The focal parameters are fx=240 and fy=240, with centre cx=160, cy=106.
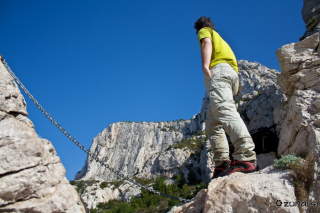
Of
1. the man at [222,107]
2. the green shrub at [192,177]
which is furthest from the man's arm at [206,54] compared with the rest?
the green shrub at [192,177]

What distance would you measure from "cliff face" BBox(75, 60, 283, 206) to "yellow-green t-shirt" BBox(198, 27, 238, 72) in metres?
30.1

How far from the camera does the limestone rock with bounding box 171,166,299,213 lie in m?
2.37

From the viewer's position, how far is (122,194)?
226ft

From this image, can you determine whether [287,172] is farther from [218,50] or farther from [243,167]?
[218,50]

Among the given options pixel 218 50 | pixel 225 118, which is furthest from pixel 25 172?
pixel 218 50

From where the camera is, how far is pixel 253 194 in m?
2.50

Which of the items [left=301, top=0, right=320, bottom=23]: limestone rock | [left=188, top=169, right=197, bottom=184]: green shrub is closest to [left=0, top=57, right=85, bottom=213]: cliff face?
[left=301, top=0, right=320, bottom=23]: limestone rock

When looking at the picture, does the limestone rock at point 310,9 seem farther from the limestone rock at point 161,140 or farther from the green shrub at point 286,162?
the green shrub at point 286,162

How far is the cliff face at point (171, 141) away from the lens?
1623 inches

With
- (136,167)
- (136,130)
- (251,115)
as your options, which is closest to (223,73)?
(251,115)

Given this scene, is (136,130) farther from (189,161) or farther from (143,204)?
(143,204)

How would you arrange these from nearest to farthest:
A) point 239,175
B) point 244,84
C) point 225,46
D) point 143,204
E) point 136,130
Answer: point 239,175 → point 225,46 → point 143,204 → point 244,84 → point 136,130

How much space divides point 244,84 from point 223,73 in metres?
66.2

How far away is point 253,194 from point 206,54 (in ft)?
7.01
